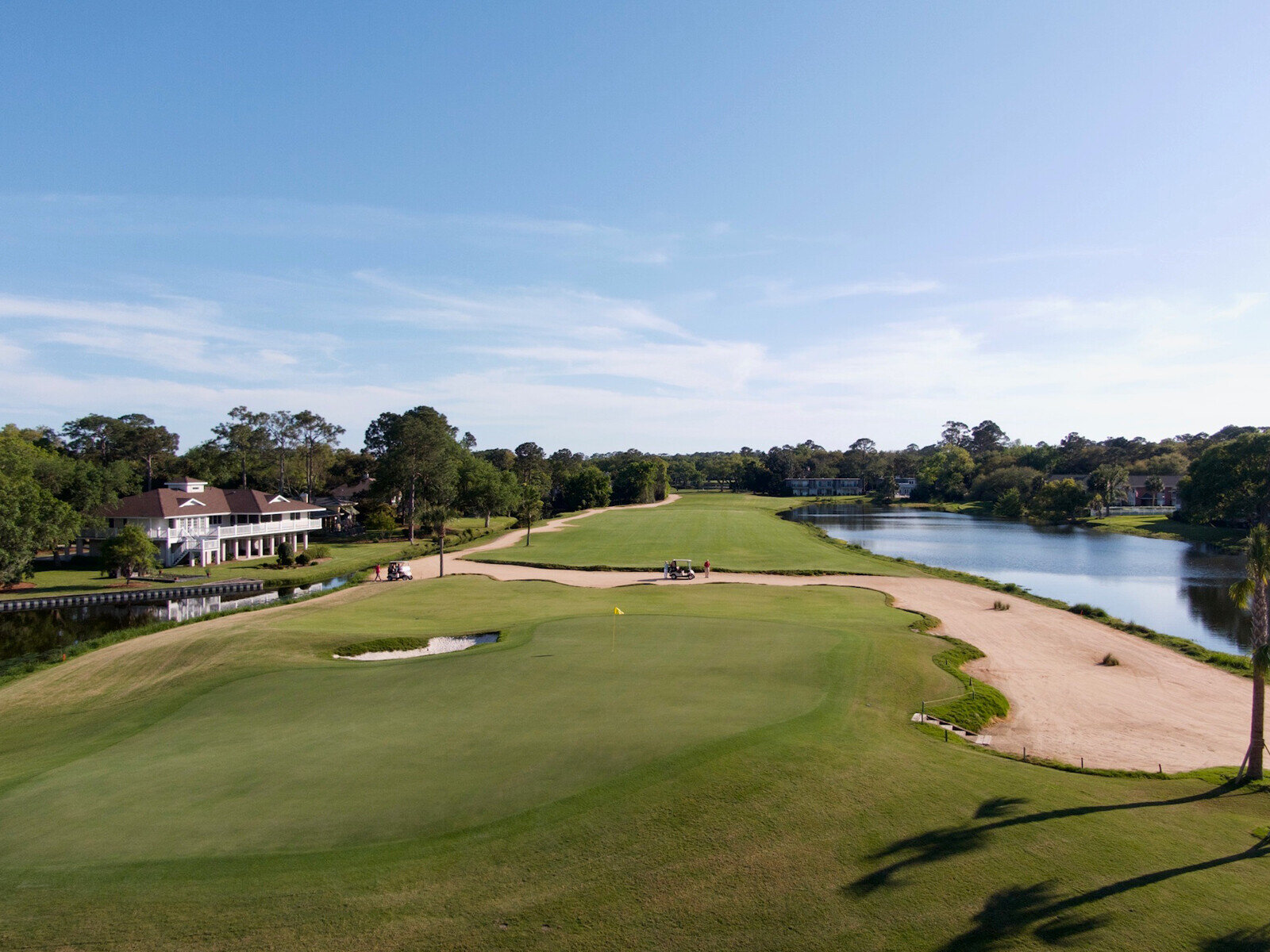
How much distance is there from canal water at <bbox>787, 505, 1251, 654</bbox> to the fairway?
7.37m

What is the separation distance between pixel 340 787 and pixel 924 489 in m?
159

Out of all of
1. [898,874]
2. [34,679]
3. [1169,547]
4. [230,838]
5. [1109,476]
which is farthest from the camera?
[1109,476]

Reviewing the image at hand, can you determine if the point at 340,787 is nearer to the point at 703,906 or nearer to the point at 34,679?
the point at 703,906

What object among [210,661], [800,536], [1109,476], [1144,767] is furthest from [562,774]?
[1109,476]

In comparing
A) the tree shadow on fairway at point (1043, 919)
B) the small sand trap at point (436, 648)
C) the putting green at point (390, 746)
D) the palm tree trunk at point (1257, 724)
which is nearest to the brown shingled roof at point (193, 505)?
the small sand trap at point (436, 648)

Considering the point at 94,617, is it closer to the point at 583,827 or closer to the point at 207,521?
the point at 207,521

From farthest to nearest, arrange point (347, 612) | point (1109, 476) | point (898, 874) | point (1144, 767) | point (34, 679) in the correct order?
1. point (1109, 476)
2. point (347, 612)
3. point (34, 679)
4. point (1144, 767)
5. point (898, 874)

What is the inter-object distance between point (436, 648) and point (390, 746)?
12730mm

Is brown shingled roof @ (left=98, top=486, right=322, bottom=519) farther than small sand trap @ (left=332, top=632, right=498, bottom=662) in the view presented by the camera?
Yes

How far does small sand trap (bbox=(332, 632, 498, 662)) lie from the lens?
2403cm

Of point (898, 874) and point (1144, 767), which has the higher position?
point (898, 874)

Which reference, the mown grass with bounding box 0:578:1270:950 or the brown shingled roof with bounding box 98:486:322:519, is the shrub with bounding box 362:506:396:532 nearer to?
the brown shingled roof with bounding box 98:486:322:519

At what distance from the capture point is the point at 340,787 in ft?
37.8

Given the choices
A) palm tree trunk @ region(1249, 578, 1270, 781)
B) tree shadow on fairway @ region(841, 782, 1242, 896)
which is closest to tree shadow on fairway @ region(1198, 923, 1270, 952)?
tree shadow on fairway @ region(841, 782, 1242, 896)
